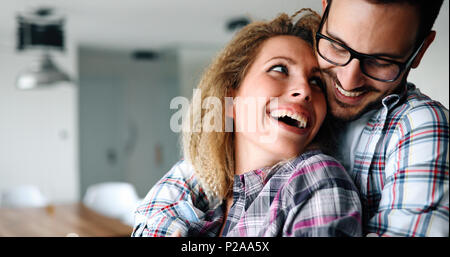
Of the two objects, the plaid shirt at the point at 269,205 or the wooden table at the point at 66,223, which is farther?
the wooden table at the point at 66,223

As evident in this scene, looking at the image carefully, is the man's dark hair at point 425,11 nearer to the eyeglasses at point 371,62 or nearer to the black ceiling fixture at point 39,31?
the eyeglasses at point 371,62

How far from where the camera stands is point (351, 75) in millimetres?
551

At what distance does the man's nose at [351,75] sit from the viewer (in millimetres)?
543

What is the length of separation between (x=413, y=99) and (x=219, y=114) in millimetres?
316

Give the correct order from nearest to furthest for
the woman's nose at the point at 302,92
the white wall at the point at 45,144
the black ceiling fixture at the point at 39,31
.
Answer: the woman's nose at the point at 302,92 < the white wall at the point at 45,144 < the black ceiling fixture at the point at 39,31

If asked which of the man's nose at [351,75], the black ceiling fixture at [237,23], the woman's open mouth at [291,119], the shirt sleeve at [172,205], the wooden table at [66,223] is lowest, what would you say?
the wooden table at [66,223]

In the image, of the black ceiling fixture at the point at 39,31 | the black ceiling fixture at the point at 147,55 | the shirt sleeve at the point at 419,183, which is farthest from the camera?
the black ceiling fixture at the point at 39,31

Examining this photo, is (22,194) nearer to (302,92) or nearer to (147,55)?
(147,55)

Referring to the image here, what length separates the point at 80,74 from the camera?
988mm

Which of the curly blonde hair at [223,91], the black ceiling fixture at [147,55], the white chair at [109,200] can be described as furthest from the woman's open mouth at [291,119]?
the white chair at [109,200]

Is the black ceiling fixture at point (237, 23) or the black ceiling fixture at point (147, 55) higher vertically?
the black ceiling fixture at point (237, 23)

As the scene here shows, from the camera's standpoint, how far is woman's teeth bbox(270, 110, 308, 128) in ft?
2.02

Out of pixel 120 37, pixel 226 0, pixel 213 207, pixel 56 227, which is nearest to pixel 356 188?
pixel 213 207

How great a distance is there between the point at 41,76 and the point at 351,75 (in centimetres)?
174
